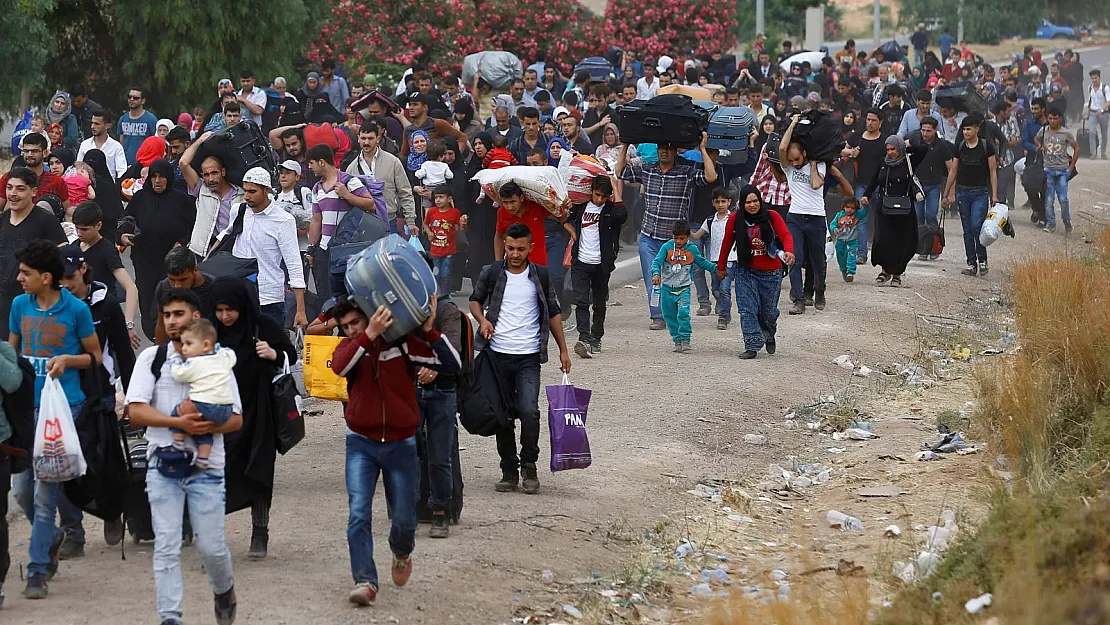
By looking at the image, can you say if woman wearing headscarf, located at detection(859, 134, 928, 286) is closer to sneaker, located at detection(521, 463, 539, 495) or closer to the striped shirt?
the striped shirt

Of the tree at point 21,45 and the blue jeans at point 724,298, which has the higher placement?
the tree at point 21,45

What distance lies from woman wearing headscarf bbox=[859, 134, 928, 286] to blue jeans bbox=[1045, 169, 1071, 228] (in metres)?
5.83

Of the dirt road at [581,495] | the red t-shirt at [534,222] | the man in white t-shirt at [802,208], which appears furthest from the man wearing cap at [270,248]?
the man in white t-shirt at [802,208]

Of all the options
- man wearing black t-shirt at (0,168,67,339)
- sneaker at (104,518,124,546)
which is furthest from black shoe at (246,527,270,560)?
man wearing black t-shirt at (0,168,67,339)

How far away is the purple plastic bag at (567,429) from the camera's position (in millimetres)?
8906

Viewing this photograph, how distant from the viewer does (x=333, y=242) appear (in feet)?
37.1

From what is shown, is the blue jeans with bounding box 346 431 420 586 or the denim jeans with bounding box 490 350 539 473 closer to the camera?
the blue jeans with bounding box 346 431 420 586

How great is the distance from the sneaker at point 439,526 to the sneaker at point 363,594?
1089 mm

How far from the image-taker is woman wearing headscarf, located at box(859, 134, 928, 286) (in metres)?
15.9

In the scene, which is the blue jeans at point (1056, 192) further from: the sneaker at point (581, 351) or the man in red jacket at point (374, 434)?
the man in red jacket at point (374, 434)

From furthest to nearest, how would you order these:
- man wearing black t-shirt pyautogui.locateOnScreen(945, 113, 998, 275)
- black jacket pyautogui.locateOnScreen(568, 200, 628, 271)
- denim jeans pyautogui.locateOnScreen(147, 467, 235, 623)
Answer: man wearing black t-shirt pyautogui.locateOnScreen(945, 113, 998, 275), black jacket pyautogui.locateOnScreen(568, 200, 628, 271), denim jeans pyautogui.locateOnScreen(147, 467, 235, 623)

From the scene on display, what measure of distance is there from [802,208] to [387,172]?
3770mm

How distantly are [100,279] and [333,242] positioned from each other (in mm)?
2377

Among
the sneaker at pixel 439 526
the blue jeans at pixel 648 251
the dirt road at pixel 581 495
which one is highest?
the blue jeans at pixel 648 251
